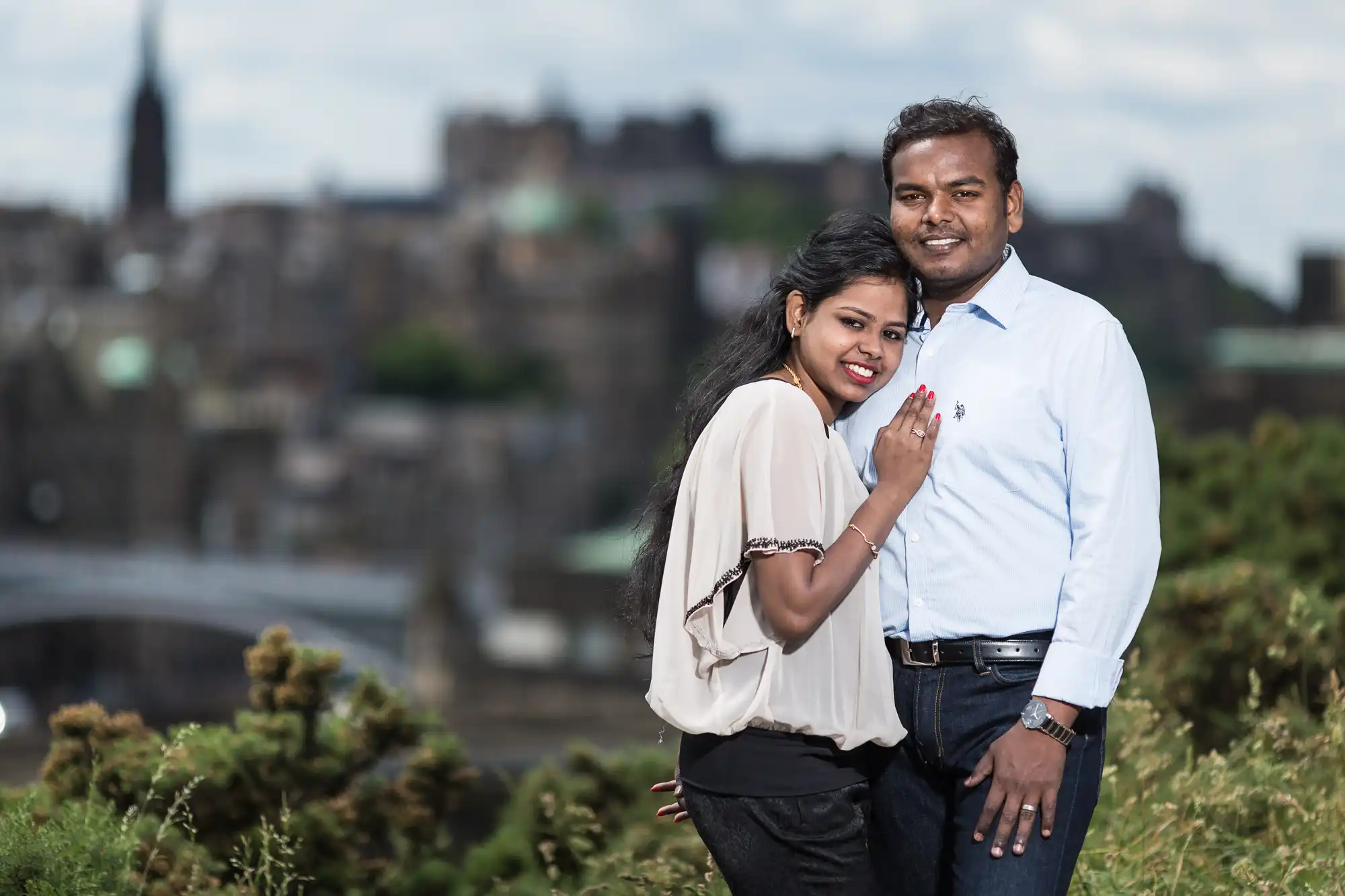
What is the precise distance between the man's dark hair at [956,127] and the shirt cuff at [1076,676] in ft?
2.34

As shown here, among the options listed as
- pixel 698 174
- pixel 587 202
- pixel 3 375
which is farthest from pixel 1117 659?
pixel 698 174

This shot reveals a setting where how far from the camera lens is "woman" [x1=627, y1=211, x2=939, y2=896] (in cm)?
281

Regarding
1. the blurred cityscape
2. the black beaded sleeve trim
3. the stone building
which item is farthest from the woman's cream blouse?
the stone building

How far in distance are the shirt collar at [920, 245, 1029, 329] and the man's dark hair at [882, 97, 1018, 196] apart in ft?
0.43

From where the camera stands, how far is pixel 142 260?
90.8 m

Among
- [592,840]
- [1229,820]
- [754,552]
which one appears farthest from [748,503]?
[592,840]

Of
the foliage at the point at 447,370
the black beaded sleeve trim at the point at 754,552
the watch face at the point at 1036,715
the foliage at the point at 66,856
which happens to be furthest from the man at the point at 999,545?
the foliage at the point at 447,370

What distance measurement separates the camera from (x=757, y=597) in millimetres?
2873

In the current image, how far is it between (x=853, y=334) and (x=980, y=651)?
498 mm

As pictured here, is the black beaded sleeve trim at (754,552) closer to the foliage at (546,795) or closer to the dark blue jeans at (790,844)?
the dark blue jeans at (790,844)

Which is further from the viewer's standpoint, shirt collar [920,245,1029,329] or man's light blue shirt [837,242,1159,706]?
shirt collar [920,245,1029,329]

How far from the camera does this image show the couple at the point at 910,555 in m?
2.82

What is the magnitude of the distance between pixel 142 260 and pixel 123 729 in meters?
89.7

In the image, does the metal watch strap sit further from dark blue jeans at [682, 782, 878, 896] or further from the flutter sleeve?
the flutter sleeve
